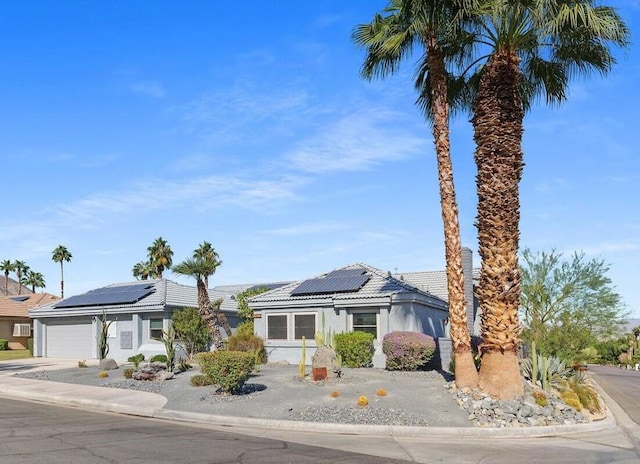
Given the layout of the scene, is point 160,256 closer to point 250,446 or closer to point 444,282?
point 444,282

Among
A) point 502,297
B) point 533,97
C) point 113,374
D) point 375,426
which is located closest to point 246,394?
point 375,426

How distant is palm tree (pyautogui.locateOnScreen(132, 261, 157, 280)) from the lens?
69625 millimetres

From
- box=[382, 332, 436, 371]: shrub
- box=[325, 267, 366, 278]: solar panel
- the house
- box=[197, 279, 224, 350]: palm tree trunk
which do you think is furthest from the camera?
the house

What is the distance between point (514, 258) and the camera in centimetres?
1678

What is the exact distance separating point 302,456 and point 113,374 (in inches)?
656

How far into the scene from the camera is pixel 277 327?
2981 cm

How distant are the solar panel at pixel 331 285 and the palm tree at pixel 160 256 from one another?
39694mm

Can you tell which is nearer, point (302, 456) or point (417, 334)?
point (302, 456)

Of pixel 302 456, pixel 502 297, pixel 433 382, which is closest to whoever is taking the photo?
pixel 302 456

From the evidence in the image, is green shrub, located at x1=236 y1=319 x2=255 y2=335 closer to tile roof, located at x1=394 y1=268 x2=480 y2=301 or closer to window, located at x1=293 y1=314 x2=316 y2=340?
window, located at x1=293 y1=314 x2=316 y2=340

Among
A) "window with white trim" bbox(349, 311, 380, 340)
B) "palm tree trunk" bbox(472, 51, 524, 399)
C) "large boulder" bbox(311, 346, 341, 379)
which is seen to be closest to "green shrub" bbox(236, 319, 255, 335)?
"window with white trim" bbox(349, 311, 380, 340)

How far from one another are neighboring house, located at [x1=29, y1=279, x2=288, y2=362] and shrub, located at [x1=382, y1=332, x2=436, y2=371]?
14.2 meters

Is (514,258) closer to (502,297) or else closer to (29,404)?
(502,297)

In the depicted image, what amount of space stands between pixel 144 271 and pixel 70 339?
117ft
